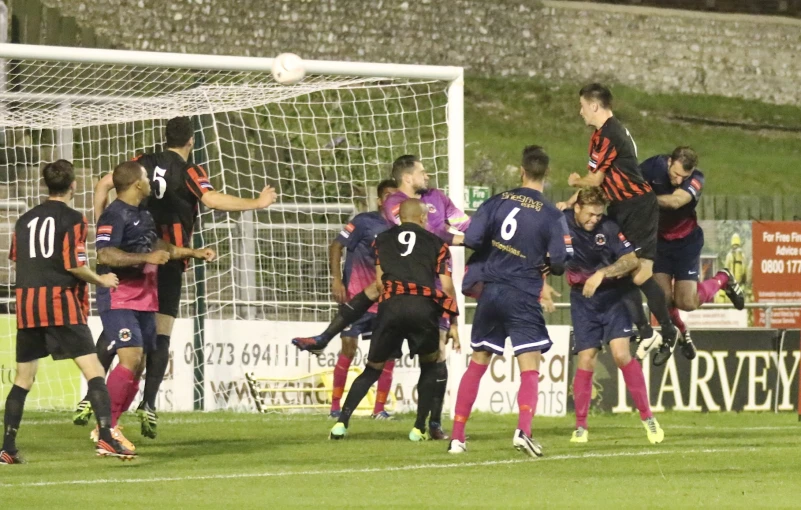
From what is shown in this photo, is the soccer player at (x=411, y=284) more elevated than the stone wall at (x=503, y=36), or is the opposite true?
the stone wall at (x=503, y=36)

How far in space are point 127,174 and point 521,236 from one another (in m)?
2.62

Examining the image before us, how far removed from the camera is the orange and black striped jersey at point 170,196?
34.7ft

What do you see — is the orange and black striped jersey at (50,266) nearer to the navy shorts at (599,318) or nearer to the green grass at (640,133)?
the navy shorts at (599,318)

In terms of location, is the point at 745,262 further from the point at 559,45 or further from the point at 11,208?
the point at 559,45

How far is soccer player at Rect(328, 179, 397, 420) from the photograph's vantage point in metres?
13.2

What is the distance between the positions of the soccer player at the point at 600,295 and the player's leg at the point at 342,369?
274 cm

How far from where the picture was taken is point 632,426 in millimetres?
13078

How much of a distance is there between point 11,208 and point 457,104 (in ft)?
17.2

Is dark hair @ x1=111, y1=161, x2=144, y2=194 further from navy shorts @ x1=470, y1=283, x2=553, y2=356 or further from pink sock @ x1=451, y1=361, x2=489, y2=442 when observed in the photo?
pink sock @ x1=451, y1=361, x2=489, y2=442

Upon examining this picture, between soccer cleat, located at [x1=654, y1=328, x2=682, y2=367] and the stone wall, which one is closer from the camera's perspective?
soccer cleat, located at [x1=654, y1=328, x2=682, y2=367]

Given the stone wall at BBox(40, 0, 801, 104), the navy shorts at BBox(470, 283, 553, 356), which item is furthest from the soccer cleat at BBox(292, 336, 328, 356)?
the stone wall at BBox(40, 0, 801, 104)

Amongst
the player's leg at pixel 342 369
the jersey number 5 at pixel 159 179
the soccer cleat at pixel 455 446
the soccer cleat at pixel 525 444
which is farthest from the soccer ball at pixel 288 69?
the soccer cleat at pixel 525 444

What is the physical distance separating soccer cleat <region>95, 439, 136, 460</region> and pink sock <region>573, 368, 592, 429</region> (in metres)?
3.43

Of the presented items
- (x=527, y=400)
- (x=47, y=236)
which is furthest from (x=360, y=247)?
(x=47, y=236)
